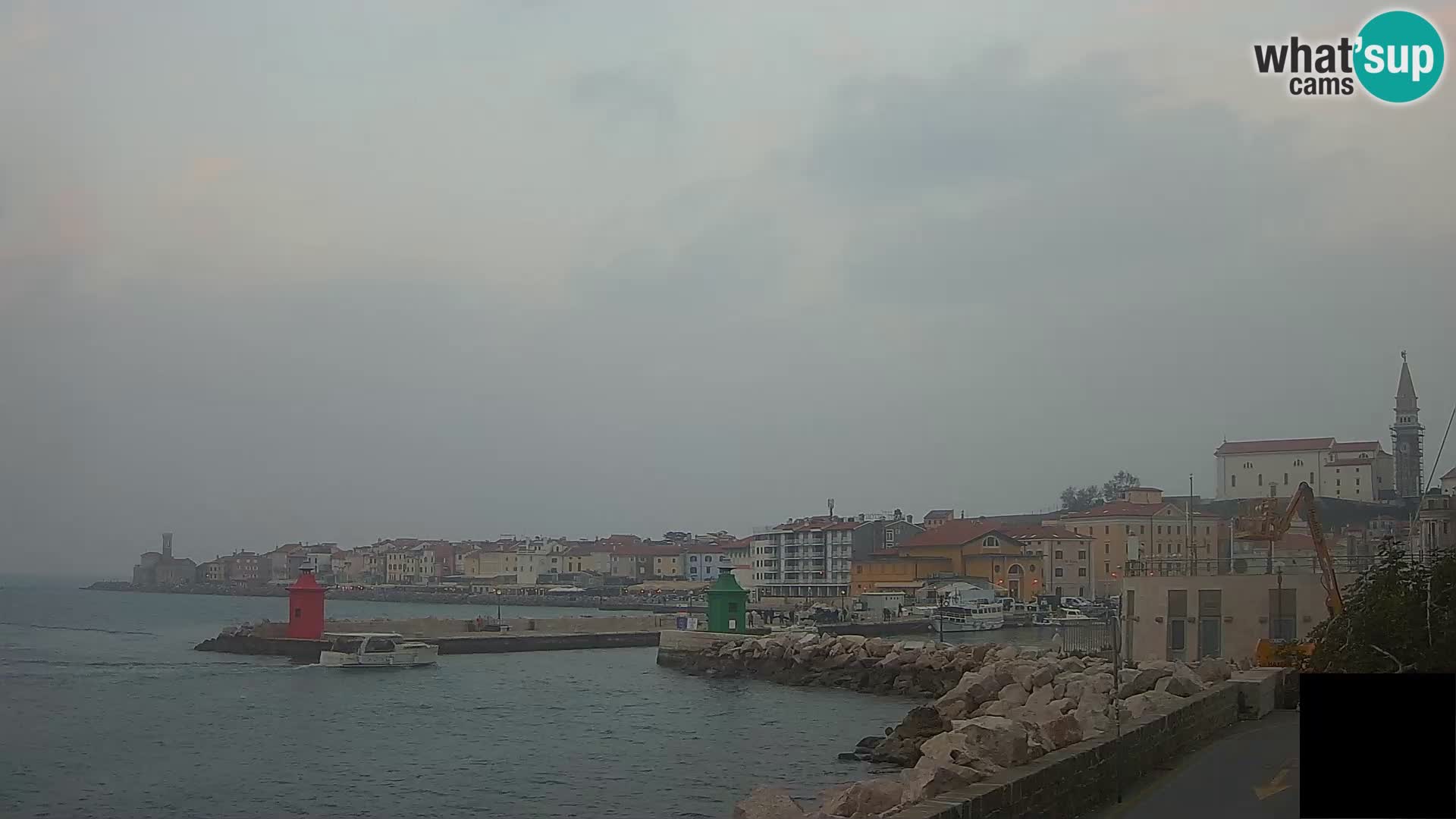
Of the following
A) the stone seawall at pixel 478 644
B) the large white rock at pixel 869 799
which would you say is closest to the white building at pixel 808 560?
the stone seawall at pixel 478 644

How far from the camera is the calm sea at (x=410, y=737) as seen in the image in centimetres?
1981

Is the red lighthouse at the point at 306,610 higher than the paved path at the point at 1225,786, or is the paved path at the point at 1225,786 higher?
the paved path at the point at 1225,786

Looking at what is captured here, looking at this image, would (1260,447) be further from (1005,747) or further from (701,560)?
(701,560)

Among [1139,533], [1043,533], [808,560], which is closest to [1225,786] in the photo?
[1139,533]

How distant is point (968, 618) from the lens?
205ft

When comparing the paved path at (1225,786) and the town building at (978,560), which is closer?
the paved path at (1225,786)

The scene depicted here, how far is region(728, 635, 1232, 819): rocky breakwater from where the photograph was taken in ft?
34.7

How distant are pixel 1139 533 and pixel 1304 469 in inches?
544

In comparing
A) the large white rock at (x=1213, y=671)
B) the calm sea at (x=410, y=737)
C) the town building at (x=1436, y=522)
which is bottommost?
the calm sea at (x=410, y=737)

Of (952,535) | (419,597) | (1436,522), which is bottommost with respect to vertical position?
(419,597)

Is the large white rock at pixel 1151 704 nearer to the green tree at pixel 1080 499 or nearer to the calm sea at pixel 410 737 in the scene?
the calm sea at pixel 410 737

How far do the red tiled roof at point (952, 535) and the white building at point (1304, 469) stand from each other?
1407 inches

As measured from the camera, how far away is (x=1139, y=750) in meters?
9.85

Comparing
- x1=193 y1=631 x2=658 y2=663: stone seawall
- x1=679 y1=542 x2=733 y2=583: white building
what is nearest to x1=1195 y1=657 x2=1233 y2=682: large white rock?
x1=193 y1=631 x2=658 y2=663: stone seawall
